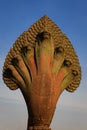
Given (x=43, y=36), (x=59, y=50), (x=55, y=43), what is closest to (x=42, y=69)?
(x=59, y=50)

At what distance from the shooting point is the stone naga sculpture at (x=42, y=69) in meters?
12.2

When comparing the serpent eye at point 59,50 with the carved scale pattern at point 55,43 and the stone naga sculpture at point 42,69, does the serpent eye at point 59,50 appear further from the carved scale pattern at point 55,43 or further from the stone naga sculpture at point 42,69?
the carved scale pattern at point 55,43

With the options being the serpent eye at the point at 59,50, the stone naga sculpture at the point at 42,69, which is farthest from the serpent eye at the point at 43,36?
the serpent eye at the point at 59,50

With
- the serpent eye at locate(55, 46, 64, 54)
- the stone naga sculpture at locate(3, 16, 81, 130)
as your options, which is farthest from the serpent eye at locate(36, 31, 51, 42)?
the serpent eye at locate(55, 46, 64, 54)

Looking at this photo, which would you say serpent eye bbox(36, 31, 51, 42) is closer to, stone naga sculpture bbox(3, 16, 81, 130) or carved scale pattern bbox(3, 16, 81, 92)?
stone naga sculpture bbox(3, 16, 81, 130)

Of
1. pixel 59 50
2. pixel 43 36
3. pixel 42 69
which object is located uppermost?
pixel 43 36

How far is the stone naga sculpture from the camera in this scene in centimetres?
1223

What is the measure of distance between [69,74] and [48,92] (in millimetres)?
1745

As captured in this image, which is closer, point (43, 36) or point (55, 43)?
point (43, 36)

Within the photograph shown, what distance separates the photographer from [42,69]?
12.6m

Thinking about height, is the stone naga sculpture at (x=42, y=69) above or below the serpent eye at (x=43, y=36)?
below

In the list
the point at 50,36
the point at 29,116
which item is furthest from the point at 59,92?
the point at 50,36

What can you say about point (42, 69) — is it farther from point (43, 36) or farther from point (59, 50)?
point (43, 36)

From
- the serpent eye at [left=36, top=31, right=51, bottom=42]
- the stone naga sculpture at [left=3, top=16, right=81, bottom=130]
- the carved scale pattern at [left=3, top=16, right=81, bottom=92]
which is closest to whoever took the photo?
the stone naga sculpture at [left=3, top=16, right=81, bottom=130]
